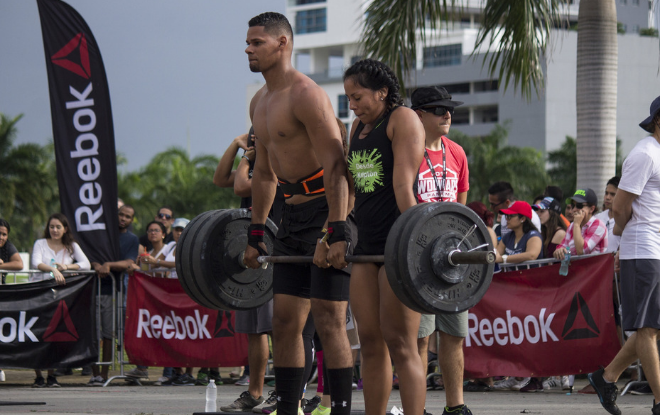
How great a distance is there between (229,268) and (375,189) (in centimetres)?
134

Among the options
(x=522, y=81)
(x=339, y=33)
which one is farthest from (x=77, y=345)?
(x=339, y=33)

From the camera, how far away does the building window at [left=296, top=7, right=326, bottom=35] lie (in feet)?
289

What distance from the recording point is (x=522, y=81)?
37.6 feet

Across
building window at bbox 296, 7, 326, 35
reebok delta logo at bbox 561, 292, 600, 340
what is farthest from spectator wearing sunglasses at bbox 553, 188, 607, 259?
building window at bbox 296, 7, 326, 35

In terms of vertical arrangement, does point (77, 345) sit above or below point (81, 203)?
below

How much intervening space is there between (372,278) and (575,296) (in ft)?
12.8

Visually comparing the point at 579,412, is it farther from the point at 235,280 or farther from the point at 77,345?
the point at 77,345

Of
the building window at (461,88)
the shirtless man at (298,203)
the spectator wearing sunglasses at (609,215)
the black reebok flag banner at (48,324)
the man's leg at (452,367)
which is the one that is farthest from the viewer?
→ the building window at (461,88)

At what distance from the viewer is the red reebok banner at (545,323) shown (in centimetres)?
801

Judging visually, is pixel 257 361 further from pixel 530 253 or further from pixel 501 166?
pixel 501 166

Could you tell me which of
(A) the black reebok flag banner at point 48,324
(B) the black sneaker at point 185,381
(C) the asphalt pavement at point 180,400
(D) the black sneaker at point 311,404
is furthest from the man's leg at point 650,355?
(A) the black reebok flag banner at point 48,324

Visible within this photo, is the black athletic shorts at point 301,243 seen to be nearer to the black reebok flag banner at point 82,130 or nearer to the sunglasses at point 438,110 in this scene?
the sunglasses at point 438,110

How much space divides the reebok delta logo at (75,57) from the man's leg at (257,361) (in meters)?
4.63

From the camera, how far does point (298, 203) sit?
535 cm
